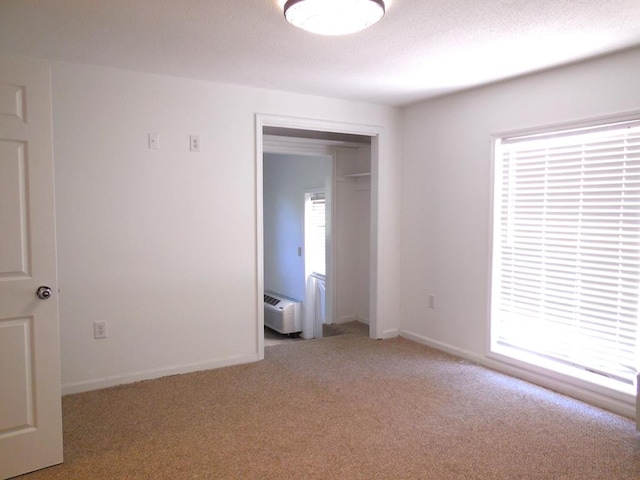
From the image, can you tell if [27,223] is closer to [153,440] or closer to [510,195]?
[153,440]

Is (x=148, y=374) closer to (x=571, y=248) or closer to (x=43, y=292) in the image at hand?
(x=43, y=292)

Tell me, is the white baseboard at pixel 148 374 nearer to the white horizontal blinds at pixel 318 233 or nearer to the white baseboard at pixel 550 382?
the white baseboard at pixel 550 382

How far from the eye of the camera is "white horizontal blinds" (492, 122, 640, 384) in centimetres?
293

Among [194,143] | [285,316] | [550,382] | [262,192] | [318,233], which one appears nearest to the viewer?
[550,382]

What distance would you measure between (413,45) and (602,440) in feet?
8.24

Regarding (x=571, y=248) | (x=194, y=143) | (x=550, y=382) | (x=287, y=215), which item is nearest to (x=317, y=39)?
(x=194, y=143)

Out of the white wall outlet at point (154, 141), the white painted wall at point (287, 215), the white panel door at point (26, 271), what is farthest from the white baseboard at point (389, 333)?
the white panel door at point (26, 271)

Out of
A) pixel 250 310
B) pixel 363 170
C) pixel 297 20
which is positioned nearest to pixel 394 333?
pixel 250 310

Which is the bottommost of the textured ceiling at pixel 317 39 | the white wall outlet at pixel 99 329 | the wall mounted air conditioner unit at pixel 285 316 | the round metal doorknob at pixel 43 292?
the wall mounted air conditioner unit at pixel 285 316

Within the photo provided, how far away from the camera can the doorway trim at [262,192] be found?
3842 millimetres

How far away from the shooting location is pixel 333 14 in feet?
7.31

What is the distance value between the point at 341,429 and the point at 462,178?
232 centimetres

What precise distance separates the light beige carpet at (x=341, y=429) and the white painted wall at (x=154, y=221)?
0.90 feet

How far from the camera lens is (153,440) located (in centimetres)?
259
